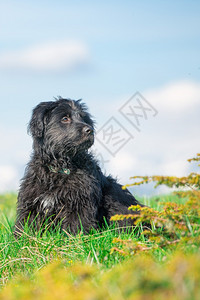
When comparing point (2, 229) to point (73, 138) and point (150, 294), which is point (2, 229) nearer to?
point (73, 138)

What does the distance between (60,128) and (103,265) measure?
244 centimetres

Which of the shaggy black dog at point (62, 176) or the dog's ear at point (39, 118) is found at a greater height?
the dog's ear at point (39, 118)

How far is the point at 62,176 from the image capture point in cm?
557

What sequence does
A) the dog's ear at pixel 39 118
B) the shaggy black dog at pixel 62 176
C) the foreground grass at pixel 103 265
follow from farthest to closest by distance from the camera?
the dog's ear at pixel 39 118
the shaggy black dog at pixel 62 176
the foreground grass at pixel 103 265

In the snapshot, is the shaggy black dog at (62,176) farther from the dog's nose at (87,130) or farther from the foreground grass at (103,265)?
the foreground grass at (103,265)

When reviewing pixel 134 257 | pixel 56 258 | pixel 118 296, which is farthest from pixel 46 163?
pixel 118 296

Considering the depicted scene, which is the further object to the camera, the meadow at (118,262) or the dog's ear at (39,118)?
the dog's ear at (39,118)

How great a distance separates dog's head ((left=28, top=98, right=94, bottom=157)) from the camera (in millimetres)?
5516

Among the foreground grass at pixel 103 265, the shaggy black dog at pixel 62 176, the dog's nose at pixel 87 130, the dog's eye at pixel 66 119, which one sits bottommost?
the foreground grass at pixel 103 265

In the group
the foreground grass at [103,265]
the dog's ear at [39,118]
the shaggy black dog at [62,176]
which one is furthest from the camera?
the dog's ear at [39,118]

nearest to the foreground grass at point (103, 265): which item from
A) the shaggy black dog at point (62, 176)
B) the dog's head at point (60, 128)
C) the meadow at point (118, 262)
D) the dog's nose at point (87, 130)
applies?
the meadow at point (118, 262)

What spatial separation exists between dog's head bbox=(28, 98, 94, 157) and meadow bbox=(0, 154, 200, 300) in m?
1.09

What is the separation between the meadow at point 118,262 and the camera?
6.36 ft

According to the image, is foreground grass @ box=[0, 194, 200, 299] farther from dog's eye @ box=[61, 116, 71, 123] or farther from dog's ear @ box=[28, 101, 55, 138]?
dog's eye @ box=[61, 116, 71, 123]
